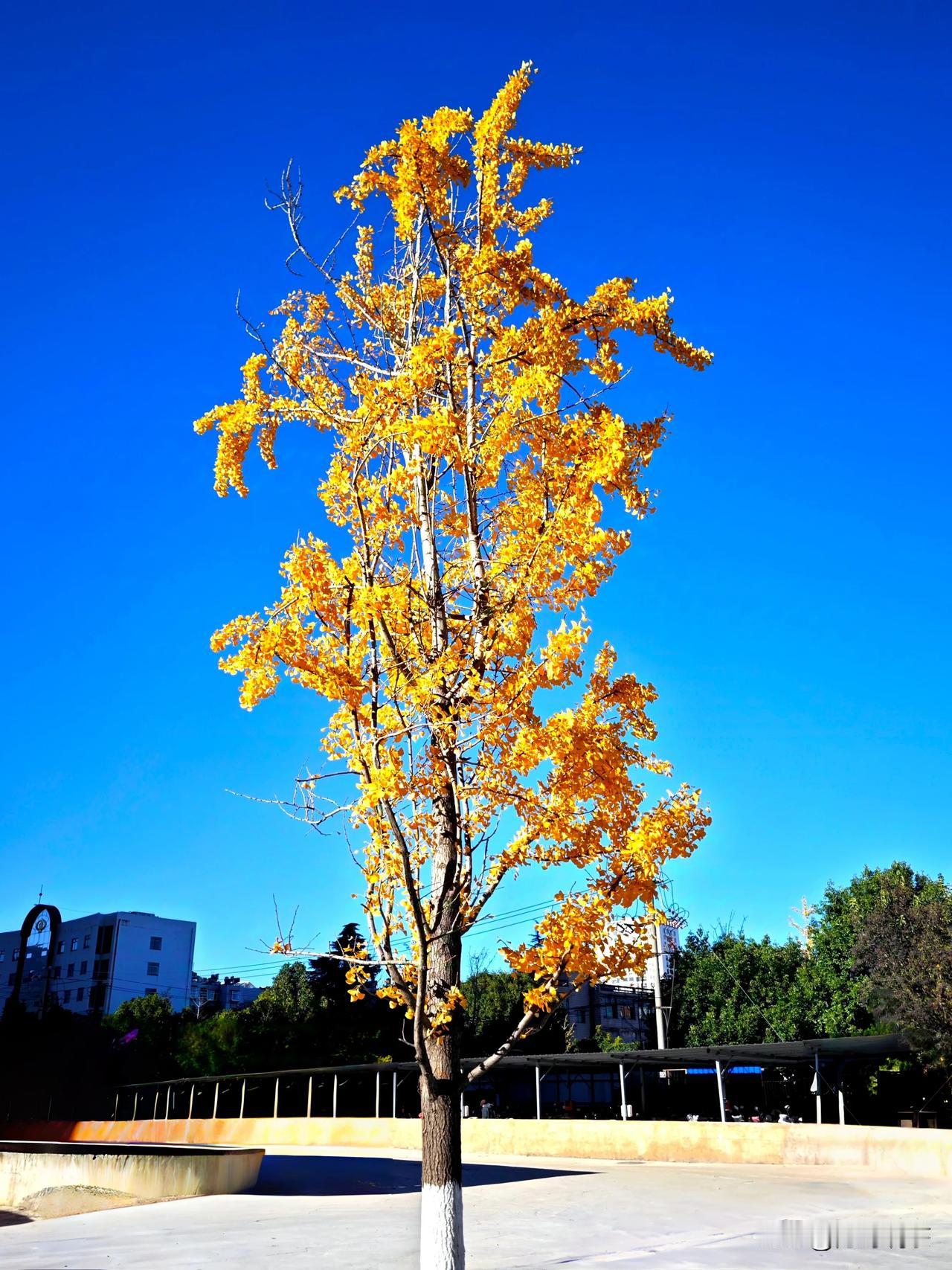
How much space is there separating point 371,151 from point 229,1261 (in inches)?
352

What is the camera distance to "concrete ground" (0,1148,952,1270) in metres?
8.53

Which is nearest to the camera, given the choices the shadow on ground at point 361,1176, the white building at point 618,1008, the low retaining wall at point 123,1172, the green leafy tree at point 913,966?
the low retaining wall at point 123,1172

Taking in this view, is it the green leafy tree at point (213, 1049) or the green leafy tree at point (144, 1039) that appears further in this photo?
the green leafy tree at point (144, 1039)

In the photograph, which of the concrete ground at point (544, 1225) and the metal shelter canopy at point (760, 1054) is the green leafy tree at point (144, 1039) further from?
the concrete ground at point (544, 1225)

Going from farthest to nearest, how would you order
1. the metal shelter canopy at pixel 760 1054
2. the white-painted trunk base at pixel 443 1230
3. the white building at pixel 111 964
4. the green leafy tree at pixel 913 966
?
1. the white building at pixel 111 964
2. the green leafy tree at pixel 913 966
3. the metal shelter canopy at pixel 760 1054
4. the white-painted trunk base at pixel 443 1230

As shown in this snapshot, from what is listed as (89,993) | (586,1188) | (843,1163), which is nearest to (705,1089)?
(843,1163)

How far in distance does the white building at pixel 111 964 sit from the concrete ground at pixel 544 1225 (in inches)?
1854

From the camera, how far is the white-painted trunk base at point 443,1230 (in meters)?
5.41

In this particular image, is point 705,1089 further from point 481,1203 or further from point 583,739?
point 583,739

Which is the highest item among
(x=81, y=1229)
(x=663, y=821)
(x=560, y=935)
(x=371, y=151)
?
(x=371, y=151)

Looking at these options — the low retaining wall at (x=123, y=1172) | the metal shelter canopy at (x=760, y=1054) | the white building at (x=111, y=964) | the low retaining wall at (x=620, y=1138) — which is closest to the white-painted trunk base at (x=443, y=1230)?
the low retaining wall at (x=123, y=1172)

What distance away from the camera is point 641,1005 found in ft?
157

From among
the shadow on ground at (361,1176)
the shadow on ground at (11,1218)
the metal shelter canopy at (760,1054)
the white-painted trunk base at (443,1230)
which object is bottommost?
the shadow on ground at (11,1218)

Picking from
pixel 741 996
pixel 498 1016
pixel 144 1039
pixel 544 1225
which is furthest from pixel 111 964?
pixel 544 1225
